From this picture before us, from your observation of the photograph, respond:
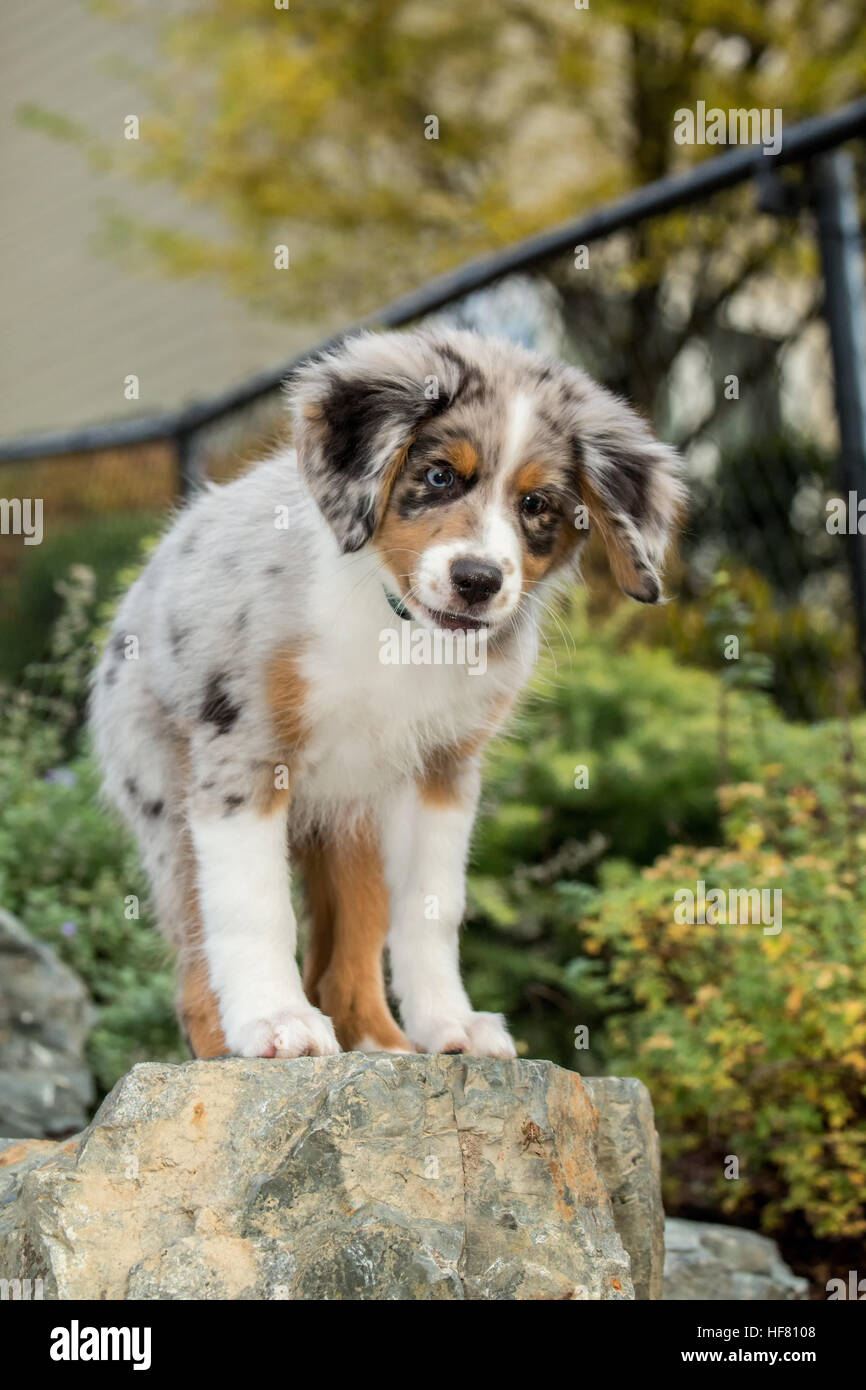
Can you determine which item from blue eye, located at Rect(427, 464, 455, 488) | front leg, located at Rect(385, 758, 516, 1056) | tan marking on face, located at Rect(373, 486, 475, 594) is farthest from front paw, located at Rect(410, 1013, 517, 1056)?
blue eye, located at Rect(427, 464, 455, 488)

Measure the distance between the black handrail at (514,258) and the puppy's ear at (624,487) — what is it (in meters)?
1.32

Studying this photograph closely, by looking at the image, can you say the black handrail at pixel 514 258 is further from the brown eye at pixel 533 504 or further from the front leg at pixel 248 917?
the front leg at pixel 248 917

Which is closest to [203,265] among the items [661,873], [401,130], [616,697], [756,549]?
[401,130]

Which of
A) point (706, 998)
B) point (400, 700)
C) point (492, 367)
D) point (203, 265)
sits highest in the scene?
point (203, 265)

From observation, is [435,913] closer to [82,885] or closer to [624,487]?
[624,487]

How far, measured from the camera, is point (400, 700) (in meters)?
3.59

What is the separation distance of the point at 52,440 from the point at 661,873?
683cm

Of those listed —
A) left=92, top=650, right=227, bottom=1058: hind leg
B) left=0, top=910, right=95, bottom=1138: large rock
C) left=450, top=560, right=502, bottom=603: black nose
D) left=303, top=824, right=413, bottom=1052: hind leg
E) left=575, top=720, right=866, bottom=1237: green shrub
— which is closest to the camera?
left=450, top=560, right=502, bottom=603: black nose

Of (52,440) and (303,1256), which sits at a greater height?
(52,440)

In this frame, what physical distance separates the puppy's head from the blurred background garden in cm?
57

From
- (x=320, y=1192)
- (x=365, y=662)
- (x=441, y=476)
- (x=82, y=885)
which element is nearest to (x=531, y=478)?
(x=441, y=476)

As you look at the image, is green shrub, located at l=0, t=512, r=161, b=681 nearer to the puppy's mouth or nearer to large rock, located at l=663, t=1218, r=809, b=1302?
large rock, located at l=663, t=1218, r=809, b=1302

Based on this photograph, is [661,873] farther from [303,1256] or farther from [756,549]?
[756,549]

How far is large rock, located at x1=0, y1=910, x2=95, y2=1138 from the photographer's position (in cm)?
475
